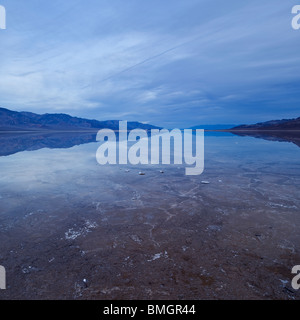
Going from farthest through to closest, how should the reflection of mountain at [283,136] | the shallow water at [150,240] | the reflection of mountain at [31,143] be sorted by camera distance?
the reflection of mountain at [283,136] → the reflection of mountain at [31,143] → the shallow water at [150,240]

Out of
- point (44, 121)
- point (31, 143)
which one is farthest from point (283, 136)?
point (44, 121)

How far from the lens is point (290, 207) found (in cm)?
474

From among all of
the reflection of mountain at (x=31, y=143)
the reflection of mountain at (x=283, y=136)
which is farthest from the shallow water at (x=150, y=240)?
the reflection of mountain at (x=283, y=136)

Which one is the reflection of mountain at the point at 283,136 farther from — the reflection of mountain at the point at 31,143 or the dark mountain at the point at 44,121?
the dark mountain at the point at 44,121

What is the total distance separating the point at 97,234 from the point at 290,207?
442 centimetres

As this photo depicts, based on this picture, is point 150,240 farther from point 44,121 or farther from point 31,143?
point 44,121

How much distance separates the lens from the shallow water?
8.14 ft

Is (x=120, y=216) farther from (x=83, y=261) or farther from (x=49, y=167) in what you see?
(x=49, y=167)

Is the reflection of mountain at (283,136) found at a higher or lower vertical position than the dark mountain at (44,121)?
lower

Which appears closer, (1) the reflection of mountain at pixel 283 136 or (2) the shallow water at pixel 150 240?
(2) the shallow water at pixel 150 240

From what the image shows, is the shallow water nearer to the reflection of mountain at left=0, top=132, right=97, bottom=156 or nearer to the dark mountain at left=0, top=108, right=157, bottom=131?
the reflection of mountain at left=0, top=132, right=97, bottom=156

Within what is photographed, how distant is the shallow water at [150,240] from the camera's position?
2.48 m
